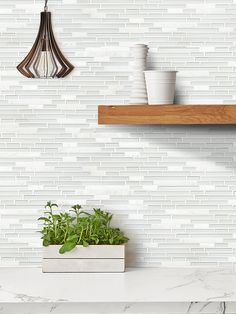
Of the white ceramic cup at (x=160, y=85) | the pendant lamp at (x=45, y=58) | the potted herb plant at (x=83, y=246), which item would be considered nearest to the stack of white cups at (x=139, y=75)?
the white ceramic cup at (x=160, y=85)

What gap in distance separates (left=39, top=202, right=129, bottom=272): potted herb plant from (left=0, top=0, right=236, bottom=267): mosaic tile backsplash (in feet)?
0.36

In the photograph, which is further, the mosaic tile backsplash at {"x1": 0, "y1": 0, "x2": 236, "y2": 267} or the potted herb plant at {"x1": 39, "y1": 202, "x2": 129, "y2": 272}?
the mosaic tile backsplash at {"x1": 0, "y1": 0, "x2": 236, "y2": 267}

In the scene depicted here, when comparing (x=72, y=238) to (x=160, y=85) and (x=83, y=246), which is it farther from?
(x=160, y=85)

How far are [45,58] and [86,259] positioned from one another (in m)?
0.77

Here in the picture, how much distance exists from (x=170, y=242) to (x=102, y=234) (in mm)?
284

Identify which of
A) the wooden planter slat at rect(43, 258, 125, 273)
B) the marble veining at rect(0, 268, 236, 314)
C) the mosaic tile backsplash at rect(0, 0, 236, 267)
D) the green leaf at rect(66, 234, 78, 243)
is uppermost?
the mosaic tile backsplash at rect(0, 0, 236, 267)

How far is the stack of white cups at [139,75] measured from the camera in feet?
7.63

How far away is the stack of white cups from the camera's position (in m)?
2.32

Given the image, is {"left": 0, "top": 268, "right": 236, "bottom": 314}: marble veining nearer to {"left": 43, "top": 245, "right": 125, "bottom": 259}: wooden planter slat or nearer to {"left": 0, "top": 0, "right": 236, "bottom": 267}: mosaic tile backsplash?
{"left": 43, "top": 245, "right": 125, "bottom": 259}: wooden planter slat

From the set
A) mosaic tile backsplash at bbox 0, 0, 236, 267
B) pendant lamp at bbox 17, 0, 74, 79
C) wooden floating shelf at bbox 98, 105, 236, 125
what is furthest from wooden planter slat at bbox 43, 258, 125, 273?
pendant lamp at bbox 17, 0, 74, 79

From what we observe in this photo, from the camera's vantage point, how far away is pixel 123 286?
211 cm

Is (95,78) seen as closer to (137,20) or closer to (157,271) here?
(137,20)

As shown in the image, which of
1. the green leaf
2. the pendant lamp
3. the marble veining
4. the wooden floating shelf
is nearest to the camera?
the marble veining

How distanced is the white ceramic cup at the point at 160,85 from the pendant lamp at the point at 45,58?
343mm
